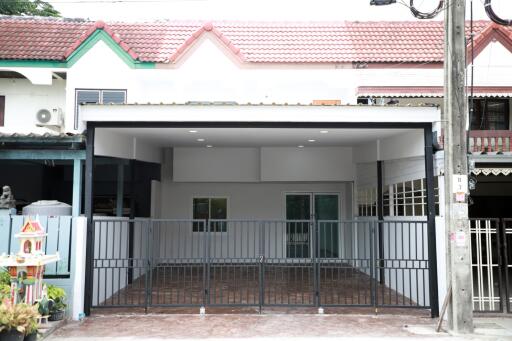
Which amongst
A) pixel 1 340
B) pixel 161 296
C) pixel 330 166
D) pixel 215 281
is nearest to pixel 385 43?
pixel 330 166

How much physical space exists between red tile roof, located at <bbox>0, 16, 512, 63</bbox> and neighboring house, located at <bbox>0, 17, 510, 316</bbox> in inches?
2.6

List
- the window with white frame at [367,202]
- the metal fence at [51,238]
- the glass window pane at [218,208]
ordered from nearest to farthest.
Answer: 1. the metal fence at [51,238]
2. the window with white frame at [367,202]
3. the glass window pane at [218,208]

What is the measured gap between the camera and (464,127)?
7820 mm

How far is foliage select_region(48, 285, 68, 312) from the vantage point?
8148 mm

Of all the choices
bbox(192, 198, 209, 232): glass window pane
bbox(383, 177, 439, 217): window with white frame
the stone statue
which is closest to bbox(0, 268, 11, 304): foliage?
the stone statue

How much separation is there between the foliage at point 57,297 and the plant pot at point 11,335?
2056 millimetres

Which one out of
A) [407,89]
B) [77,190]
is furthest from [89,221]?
[407,89]

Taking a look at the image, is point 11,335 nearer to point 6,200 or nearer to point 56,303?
point 56,303

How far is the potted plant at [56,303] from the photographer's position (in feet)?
26.7

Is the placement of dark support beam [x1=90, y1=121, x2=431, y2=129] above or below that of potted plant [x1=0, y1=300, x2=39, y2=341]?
above

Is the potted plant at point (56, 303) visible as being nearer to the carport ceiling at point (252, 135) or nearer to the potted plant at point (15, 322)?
the potted plant at point (15, 322)

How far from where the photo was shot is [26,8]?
848 inches

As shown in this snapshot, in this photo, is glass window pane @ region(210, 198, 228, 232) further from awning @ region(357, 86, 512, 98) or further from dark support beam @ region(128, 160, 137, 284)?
awning @ region(357, 86, 512, 98)

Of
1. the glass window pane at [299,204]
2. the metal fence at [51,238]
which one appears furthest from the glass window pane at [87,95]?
the glass window pane at [299,204]
